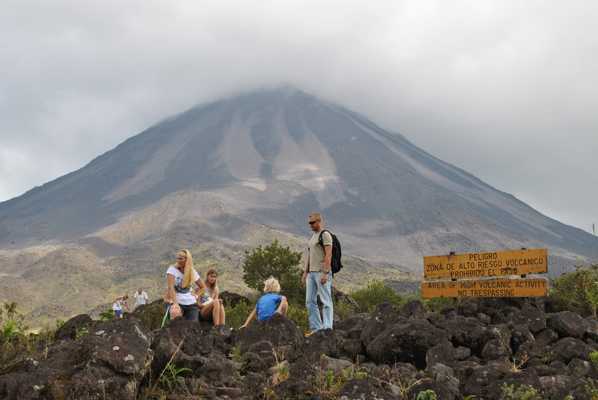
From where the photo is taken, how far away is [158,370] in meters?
5.54

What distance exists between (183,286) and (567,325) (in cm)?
498

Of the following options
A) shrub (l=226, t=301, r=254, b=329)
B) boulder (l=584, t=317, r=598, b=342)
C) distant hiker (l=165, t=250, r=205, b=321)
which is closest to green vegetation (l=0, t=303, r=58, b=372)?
distant hiker (l=165, t=250, r=205, b=321)

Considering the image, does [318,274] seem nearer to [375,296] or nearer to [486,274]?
[486,274]

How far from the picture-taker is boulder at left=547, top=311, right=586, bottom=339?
27.3 feet

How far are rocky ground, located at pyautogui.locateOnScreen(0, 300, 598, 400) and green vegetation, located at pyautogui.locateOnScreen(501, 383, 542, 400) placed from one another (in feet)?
0.03

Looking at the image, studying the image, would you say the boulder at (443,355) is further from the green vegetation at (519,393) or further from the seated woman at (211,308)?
the seated woman at (211,308)

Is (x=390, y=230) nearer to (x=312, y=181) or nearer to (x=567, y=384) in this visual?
(x=312, y=181)

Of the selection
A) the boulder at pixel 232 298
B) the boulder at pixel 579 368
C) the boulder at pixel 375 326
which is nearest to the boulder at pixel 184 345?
the boulder at pixel 375 326

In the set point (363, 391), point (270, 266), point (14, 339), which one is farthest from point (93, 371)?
point (270, 266)

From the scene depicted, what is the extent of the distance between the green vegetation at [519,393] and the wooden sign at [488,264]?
6.32m

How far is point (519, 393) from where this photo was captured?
17.4ft

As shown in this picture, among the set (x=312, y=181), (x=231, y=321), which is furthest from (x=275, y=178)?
(x=231, y=321)

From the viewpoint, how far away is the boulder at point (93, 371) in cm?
485

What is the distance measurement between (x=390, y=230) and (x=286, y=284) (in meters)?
113
